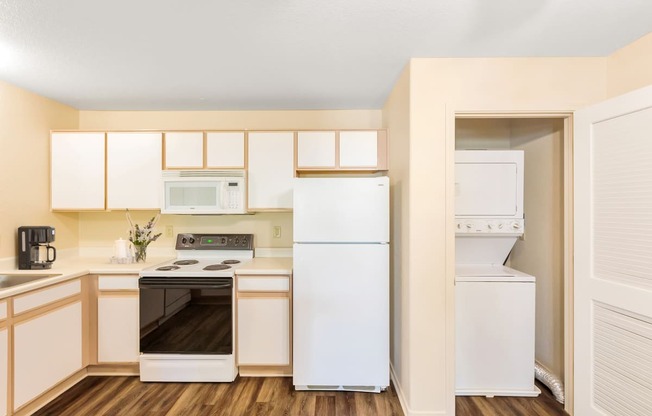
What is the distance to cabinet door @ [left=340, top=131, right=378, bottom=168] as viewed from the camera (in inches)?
111

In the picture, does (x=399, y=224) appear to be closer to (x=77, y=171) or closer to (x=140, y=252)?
(x=140, y=252)

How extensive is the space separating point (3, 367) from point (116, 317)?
69 centimetres

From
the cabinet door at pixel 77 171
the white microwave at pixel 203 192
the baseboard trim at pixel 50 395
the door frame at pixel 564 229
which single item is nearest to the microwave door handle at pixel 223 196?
the white microwave at pixel 203 192

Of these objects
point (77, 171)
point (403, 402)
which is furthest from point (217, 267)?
point (403, 402)

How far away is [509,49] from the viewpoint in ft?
6.41

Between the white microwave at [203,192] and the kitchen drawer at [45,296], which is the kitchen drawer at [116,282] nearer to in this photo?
the kitchen drawer at [45,296]

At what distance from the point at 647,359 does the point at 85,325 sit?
3532 millimetres

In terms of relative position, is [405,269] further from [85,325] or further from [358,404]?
[85,325]

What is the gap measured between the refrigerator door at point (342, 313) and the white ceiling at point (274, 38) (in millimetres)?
1258

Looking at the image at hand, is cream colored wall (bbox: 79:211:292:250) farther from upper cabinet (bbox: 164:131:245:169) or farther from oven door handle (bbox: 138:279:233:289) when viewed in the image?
oven door handle (bbox: 138:279:233:289)

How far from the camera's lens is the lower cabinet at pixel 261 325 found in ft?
8.21

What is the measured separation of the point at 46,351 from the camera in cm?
213

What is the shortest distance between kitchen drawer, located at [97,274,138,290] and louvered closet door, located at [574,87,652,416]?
10.2ft

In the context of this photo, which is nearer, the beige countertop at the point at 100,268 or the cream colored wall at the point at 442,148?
the cream colored wall at the point at 442,148
